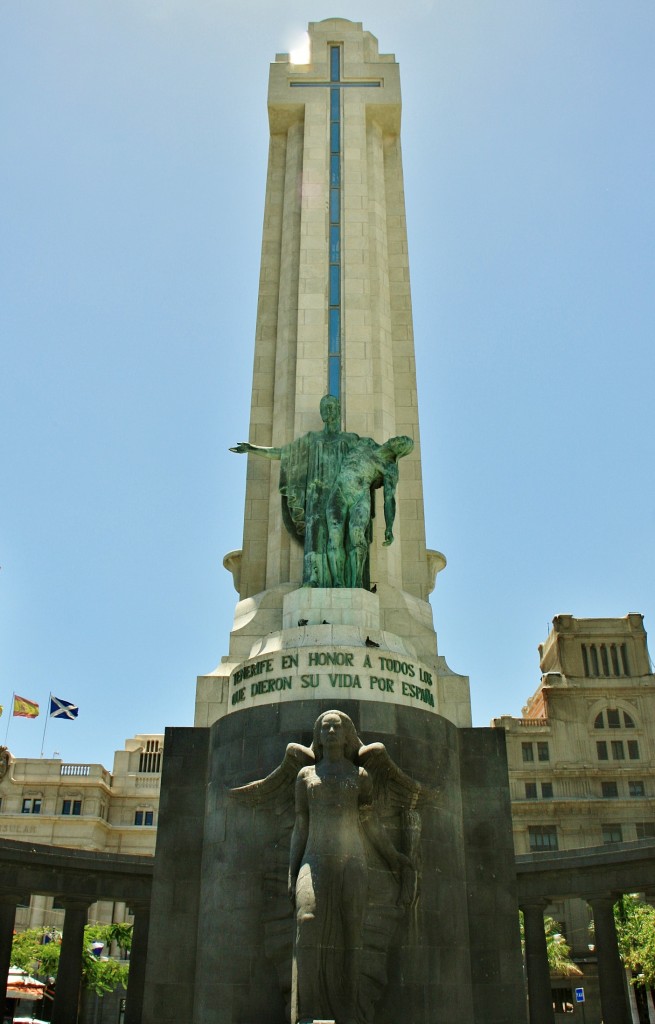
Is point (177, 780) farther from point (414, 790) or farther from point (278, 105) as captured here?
point (278, 105)

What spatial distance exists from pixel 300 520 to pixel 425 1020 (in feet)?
41.0

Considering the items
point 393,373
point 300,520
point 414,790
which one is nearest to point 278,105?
point 393,373

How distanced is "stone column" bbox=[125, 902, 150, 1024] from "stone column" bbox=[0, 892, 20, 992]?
3203 mm

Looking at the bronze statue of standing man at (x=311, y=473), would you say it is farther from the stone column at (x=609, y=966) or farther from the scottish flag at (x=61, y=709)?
the scottish flag at (x=61, y=709)

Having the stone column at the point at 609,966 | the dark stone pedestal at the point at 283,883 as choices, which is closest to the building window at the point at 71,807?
the stone column at the point at 609,966

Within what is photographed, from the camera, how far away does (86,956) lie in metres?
56.5

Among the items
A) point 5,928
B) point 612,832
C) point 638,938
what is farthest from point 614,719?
point 5,928

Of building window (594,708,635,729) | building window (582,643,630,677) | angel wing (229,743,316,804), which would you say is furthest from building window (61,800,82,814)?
angel wing (229,743,316,804)

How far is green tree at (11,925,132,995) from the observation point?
185 ft

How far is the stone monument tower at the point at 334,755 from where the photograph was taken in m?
16.8

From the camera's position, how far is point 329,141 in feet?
108

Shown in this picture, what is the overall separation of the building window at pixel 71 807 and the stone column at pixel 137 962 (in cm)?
5130

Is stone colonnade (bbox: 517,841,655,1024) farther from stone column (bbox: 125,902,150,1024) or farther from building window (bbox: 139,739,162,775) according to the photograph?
building window (bbox: 139,739,162,775)

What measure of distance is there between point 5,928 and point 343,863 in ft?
41.1
